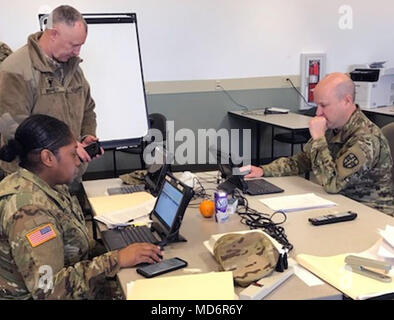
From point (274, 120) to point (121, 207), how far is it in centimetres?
283

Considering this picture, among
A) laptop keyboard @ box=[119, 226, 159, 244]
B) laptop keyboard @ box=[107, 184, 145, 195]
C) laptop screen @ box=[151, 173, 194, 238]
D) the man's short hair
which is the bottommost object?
laptop keyboard @ box=[107, 184, 145, 195]

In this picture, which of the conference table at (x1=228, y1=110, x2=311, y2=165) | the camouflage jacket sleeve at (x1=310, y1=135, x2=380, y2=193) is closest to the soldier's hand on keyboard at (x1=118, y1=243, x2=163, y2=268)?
the camouflage jacket sleeve at (x1=310, y1=135, x2=380, y2=193)

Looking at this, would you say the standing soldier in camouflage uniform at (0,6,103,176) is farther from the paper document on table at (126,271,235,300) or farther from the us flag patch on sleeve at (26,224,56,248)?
the paper document on table at (126,271,235,300)

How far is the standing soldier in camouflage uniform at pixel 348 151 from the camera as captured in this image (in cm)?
221

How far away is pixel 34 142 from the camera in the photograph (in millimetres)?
1534

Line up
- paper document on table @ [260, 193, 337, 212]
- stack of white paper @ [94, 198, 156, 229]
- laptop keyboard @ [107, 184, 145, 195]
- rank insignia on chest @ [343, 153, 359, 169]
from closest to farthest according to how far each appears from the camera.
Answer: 1. stack of white paper @ [94, 198, 156, 229]
2. paper document on table @ [260, 193, 337, 212]
3. rank insignia on chest @ [343, 153, 359, 169]
4. laptop keyboard @ [107, 184, 145, 195]

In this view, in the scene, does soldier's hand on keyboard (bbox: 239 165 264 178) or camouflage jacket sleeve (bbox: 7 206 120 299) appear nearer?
camouflage jacket sleeve (bbox: 7 206 120 299)

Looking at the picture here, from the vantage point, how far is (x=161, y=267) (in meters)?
1.54

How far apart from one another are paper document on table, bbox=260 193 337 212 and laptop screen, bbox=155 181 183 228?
52 centimetres

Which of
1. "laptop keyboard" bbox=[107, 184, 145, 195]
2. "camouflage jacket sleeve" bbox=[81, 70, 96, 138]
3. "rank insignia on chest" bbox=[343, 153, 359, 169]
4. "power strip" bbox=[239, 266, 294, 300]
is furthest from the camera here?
"camouflage jacket sleeve" bbox=[81, 70, 96, 138]

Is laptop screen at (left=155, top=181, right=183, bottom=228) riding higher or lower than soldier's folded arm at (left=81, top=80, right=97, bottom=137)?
lower

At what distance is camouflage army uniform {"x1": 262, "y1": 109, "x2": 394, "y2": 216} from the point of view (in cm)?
221

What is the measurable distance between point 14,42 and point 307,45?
10.5ft
